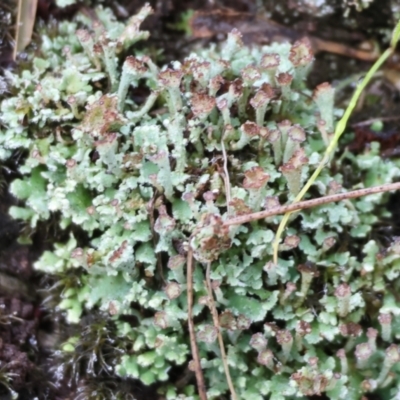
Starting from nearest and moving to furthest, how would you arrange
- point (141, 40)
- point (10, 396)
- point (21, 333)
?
point (10, 396)
point (21, 333)
point (141, 40)

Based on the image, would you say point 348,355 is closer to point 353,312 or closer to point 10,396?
point 353,312

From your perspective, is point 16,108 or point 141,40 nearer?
point 16,108

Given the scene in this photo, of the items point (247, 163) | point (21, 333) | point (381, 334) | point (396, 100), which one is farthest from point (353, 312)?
point (21, 333)

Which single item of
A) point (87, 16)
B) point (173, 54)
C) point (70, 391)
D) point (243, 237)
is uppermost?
point (87, 16)

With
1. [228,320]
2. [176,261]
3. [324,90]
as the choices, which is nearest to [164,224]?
[176,261]

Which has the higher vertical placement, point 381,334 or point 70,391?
point 381,334

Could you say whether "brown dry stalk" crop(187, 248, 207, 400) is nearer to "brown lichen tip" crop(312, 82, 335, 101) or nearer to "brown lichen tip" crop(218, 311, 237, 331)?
"brown lichen tip" crop(218, 311, 237, 331)
